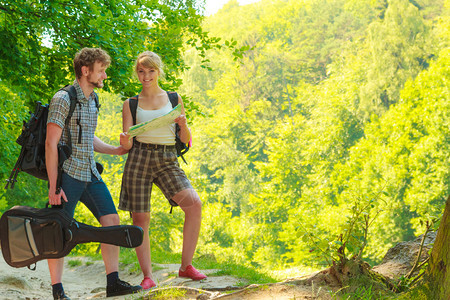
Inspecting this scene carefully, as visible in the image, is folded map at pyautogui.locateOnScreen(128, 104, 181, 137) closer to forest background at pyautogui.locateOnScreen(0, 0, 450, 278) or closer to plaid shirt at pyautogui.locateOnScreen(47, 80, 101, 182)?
plaid shirt at pyautogui.locateOnScreen(47, 80, 101, 182)

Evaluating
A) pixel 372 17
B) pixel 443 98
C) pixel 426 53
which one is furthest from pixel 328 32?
pixel 443 98

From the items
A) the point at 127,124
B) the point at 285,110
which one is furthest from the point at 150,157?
the point at 285,110

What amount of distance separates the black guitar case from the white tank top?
0.87 meters

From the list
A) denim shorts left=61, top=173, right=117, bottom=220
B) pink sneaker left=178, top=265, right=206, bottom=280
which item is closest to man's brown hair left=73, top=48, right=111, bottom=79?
denim shorts left=61, top=173, right=117, bottom=220

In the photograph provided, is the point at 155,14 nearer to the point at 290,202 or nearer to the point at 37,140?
the point at 37,140

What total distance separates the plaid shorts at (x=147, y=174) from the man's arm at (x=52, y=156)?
81cm

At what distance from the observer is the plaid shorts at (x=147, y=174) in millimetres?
4676

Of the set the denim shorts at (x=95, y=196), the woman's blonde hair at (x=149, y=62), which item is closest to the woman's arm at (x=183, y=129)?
Answer: the woman's blonde hair at (x=149, y=62)

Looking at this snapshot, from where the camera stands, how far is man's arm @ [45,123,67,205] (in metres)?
3.96

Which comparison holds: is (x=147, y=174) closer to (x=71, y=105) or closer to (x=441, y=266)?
(x=71, y=105)

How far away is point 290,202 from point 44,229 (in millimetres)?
37481

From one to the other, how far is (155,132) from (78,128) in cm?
70

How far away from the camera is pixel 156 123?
14.7 feet

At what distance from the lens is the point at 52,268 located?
420cm
